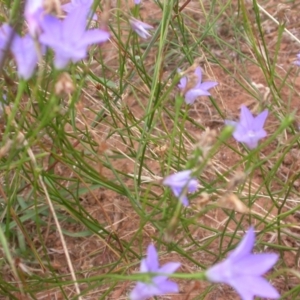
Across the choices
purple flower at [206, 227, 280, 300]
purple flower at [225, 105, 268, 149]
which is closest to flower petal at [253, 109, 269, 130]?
purple flower at [225, 105, 268, 149]

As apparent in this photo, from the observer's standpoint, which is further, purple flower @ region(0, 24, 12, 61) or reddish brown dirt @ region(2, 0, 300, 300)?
reddish brown dirt @ region(2, 0, 300, 300)

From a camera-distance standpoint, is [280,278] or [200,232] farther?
[200,232]

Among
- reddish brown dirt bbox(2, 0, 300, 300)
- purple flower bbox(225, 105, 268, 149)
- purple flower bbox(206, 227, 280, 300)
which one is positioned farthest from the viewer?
reddish brown dirt bbox(2, 0, 300, 300)

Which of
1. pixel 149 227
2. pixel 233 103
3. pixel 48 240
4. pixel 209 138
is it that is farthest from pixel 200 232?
pixel 209 138

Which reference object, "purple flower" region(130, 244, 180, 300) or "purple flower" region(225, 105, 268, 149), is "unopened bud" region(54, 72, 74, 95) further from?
"purple flower" region(225, 105, 268, 149)

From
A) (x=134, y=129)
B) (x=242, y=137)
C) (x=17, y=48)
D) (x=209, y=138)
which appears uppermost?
(x=17, y=48)

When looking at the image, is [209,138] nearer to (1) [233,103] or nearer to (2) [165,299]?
(2) [165,299]

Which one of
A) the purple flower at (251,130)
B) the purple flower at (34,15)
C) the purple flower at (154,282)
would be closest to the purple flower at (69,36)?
the purple flower at (34,15)
